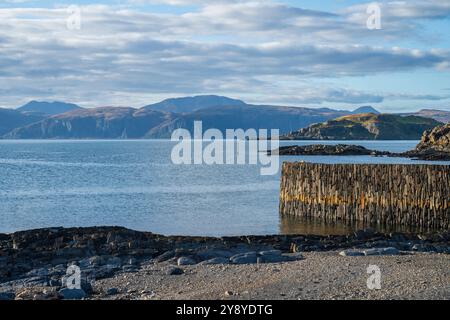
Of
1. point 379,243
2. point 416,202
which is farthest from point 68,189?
point 379,243

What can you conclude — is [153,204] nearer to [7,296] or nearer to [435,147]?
[7,296]

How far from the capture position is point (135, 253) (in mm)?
18469

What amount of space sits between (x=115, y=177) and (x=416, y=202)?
4383 cm

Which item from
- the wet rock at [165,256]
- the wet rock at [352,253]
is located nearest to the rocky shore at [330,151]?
the wet rock at [352,253]

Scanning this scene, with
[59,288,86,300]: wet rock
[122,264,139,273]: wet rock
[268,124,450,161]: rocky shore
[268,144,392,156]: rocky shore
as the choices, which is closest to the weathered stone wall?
[122,264,139,273]: wet rock

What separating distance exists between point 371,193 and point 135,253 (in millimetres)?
12197

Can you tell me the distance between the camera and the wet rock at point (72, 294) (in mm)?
12973

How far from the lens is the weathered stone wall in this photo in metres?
25.3

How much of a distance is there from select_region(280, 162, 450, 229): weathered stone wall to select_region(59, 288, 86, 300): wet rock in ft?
51.9

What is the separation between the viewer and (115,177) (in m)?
65.9

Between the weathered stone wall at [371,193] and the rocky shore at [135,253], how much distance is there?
12.2 feet

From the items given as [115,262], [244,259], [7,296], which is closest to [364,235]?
[244,259]
